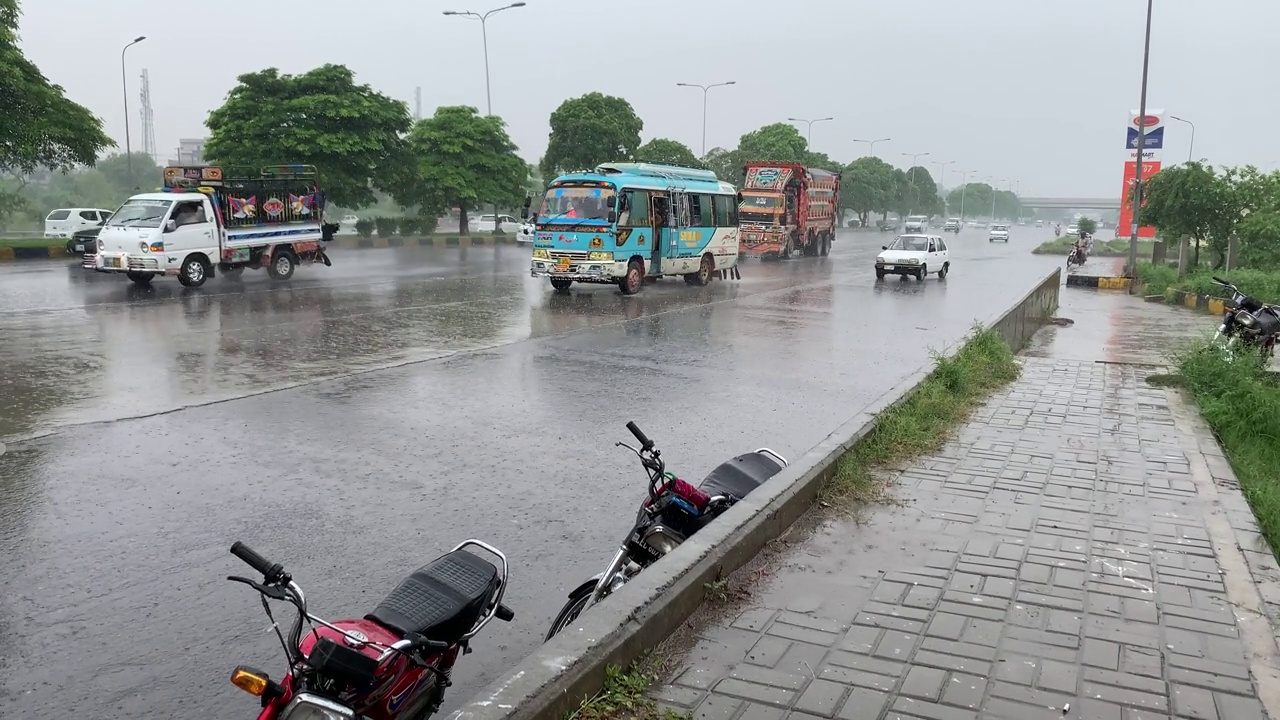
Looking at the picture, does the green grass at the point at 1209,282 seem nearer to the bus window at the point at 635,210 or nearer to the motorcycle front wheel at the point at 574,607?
the bus window at the point at 635,210

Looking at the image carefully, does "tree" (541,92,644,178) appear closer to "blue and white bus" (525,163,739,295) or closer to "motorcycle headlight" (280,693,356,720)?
"blue and white bus" (525,163,739,295)

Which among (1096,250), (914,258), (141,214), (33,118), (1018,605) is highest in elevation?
(33,118)

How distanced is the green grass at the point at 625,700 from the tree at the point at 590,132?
45.7 m

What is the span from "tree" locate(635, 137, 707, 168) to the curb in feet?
96.6

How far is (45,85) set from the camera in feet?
77.9

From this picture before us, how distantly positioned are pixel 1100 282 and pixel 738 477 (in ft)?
84.3

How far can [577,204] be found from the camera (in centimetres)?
1978

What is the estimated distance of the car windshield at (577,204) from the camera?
Result: 19.6 meters

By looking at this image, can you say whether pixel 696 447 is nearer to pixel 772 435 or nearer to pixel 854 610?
pixel 772 435

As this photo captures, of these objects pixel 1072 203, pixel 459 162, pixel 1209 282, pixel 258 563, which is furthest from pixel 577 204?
pixel 1072 203

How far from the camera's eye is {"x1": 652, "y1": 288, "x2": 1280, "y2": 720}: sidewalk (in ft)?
11.3

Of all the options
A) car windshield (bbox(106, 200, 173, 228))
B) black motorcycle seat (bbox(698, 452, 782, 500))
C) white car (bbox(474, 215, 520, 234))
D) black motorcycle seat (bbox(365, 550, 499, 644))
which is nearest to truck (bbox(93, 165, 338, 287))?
car windshield (bbox(106, 200, 173, 228))

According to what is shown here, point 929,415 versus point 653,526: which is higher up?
point 653,526

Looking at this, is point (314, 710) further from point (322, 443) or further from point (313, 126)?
point (313, 126)
